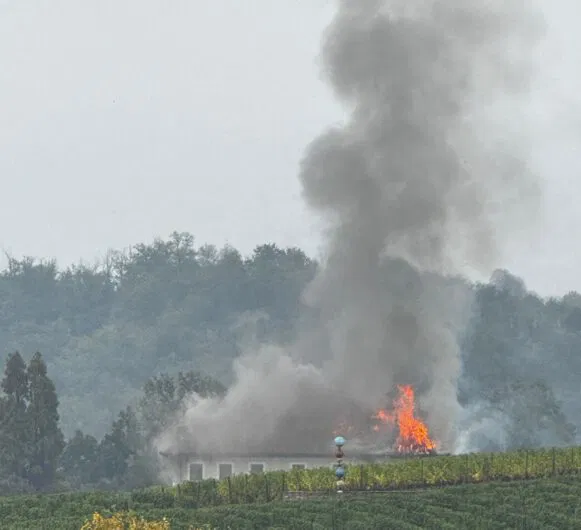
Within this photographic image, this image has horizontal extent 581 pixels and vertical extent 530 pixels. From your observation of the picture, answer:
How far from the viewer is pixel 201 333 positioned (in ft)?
554

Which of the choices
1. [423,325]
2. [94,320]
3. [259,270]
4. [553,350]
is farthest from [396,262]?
[94,320]

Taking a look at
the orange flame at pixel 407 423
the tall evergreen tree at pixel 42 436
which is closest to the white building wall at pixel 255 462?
the orange flame at pixel 407 423

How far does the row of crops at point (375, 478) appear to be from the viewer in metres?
57.6

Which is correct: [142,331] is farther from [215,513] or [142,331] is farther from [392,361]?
[215,513]

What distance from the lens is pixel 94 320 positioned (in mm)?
187500

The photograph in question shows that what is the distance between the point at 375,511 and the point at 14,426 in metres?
39.1

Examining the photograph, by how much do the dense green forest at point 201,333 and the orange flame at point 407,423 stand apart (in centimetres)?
2870

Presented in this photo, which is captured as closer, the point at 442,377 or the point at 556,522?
the point at 556,522

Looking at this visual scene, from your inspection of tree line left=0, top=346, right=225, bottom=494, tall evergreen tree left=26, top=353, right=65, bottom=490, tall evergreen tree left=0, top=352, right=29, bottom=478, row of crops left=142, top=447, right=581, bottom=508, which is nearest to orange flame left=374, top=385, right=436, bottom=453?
row of crops left=142, top=447, right=581, bottom=508

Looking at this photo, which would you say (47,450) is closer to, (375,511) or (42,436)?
(42,436)

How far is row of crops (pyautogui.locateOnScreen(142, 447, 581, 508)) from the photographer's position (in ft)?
189

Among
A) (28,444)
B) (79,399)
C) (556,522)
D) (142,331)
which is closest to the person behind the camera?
(556,522)

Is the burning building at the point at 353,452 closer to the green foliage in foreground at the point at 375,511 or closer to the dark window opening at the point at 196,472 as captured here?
the dark window opening at the point at 196,472

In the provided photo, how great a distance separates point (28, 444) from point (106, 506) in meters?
31.8
